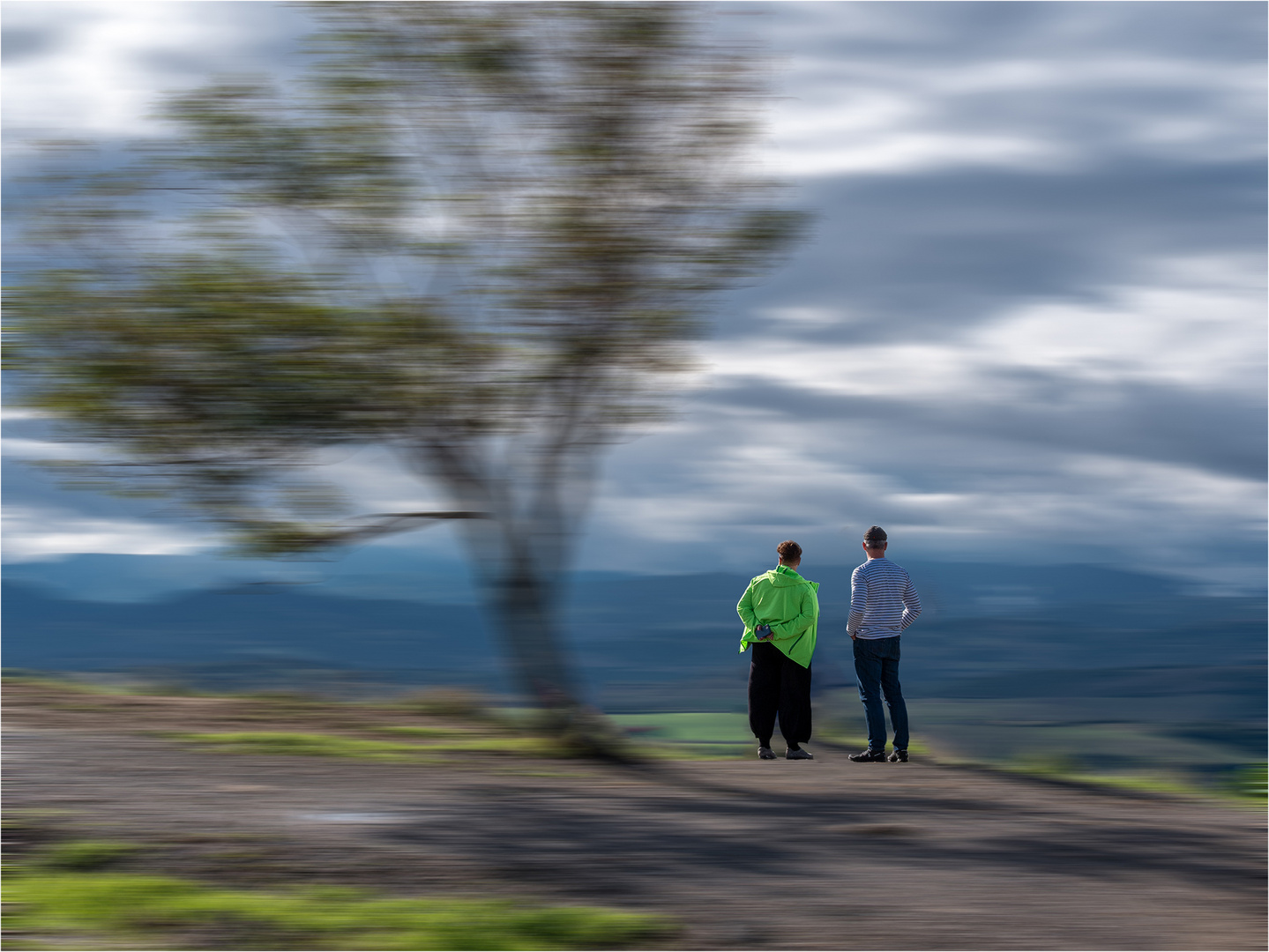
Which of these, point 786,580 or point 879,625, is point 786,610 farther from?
point 879,625

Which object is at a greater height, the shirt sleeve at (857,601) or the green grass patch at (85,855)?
the shirt sleeve at (857,601)

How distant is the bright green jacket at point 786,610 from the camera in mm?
10008

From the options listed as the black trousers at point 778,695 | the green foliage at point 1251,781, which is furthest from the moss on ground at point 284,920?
the green foliage at point 1251,781

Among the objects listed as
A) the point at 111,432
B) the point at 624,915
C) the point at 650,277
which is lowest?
the point at 624,915

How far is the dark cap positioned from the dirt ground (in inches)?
72.2

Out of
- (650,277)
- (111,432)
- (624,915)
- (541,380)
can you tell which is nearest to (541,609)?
(541,380)

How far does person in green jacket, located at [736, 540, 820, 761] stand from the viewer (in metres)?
10.0

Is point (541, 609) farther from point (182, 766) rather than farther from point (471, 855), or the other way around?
point (471, 855)

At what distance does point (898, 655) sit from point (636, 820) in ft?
11.5

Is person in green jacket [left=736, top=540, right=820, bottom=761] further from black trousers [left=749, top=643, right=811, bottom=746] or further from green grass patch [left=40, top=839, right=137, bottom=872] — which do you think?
green grass patch [left=40, top=839, right=137, bottom=872]

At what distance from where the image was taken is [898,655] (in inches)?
379

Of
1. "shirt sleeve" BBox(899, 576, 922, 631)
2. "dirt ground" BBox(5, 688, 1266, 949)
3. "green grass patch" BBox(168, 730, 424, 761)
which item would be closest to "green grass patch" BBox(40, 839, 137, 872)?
"dirt ground" BBox(5, 688, 1266, 949)

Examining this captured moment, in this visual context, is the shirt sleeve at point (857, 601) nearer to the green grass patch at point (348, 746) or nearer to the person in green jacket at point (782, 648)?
the person in green jacket at point (782, 648)

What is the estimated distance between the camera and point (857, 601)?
973cm
